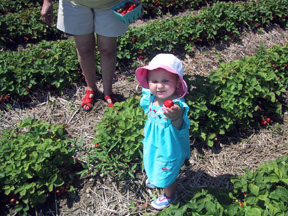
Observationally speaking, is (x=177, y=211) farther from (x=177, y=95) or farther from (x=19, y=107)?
(x=19, y=107)

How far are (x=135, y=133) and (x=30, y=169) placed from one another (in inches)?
42.3

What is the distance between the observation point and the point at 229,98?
3102mm

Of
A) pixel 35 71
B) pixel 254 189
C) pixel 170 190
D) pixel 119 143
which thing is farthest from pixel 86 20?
pixel 254 189

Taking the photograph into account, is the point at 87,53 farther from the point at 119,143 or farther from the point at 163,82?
the point at 163,82

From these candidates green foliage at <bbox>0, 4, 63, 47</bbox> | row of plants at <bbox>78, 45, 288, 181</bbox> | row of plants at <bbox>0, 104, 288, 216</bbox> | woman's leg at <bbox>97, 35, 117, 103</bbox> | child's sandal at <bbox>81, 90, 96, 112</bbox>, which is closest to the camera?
row of plants at <bbox>0, 104, 288, 216</bbox>

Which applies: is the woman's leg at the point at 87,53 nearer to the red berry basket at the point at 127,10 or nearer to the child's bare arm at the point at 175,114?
the red berry basket at the point at 127,10

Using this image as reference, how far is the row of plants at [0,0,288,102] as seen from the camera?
3697 millimetres

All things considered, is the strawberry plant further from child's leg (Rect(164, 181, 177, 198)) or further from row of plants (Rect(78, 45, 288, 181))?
child's leg (Rect(164, 181, 177, 198))

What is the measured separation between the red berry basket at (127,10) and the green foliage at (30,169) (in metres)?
1.45

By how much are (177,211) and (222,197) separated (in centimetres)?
58

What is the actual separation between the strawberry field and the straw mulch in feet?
0.04

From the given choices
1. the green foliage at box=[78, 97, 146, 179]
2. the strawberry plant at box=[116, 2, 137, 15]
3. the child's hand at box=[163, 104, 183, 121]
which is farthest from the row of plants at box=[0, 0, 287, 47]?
the child's hand at box=[163, 104, 183, 121]

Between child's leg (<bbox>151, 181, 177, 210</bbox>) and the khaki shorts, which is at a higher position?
the khaki shorts

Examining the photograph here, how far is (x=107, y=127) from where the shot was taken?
9.27ft
